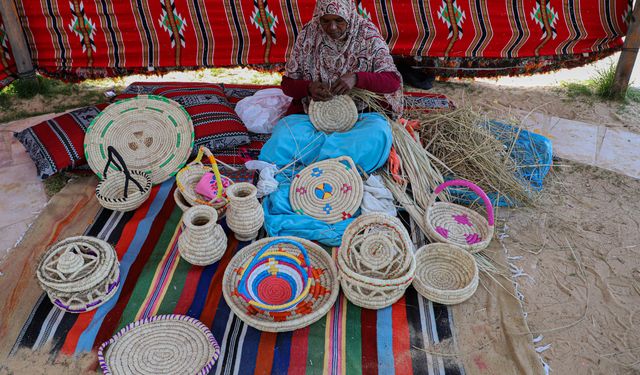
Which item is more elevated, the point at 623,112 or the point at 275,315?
the point at 623,112

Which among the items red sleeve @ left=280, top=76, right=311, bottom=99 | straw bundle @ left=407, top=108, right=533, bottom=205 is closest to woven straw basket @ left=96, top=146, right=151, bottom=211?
red sleeve @ left=280, top=76, right=311, bottom=99

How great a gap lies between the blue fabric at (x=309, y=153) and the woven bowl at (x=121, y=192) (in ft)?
2.32

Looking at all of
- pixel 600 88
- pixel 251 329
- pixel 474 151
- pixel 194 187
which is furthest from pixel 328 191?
pixel 600 88

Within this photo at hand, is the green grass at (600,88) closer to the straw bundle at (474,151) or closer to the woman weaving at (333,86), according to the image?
the straw bundle at (474,151)

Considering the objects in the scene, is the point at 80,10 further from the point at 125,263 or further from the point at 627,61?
the point at 627,61

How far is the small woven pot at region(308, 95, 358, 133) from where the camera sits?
9.69 feet

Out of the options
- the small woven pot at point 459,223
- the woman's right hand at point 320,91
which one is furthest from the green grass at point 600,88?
the woman's right hand at point 320,91

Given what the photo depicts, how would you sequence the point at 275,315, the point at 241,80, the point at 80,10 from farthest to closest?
the point at 241,80 < the point at 80,10 < the point at 275,315

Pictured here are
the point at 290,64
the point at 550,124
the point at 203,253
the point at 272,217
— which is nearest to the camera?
the point at 203,253

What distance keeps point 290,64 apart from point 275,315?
1777mm

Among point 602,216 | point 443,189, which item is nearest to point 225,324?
point 443,189

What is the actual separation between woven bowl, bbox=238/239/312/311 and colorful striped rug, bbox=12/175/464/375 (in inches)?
6.0

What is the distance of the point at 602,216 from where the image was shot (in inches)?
111

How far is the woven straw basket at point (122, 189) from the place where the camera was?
2590mm
